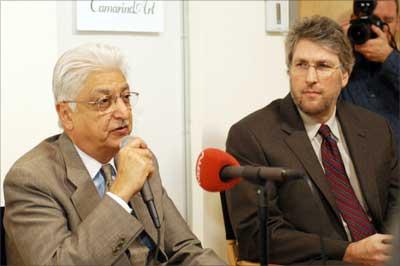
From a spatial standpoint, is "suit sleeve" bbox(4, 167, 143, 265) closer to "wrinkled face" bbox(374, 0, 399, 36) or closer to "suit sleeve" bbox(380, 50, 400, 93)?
"suit sleeve" bbox(380, 50, 400, 93)

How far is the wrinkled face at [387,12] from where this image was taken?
313 centimetres

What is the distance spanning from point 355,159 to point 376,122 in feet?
0.93

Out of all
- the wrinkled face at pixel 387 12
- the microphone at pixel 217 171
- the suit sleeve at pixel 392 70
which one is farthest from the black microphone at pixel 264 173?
the wrinkled face at pixel 387 12

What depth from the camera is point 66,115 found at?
200cm

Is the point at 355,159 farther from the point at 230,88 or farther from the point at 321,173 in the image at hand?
the point at 230,88

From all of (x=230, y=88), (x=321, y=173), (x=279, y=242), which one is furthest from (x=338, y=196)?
(x=230, y=88)

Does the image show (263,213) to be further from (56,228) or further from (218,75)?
(218,75)

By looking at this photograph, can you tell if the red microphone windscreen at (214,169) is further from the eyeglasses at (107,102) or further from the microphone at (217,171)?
the eyeglasses at (107,102)

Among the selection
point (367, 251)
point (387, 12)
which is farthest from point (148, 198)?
point (387, 12)

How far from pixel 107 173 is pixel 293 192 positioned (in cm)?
80

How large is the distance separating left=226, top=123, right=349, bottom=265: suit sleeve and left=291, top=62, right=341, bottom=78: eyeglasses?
331mm

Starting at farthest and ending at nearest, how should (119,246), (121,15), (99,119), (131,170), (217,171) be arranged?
(121,15), (99,119), (131,170), (119,246), (217,171)

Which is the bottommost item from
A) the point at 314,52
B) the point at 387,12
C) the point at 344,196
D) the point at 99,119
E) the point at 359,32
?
the point at 344,196

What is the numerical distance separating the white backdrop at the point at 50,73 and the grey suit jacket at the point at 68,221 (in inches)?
21.0
